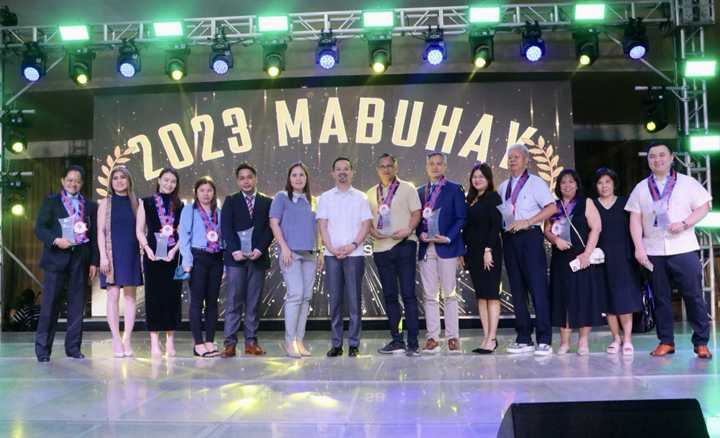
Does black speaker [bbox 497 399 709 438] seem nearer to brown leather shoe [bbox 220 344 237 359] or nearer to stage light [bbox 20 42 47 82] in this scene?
brown leather shoe [bbox 220 344 237 359]

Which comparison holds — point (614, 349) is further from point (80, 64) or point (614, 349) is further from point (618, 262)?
point (80, 64)

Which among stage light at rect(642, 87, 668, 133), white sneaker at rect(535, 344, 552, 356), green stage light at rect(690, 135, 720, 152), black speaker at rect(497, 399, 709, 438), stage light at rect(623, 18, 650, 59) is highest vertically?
stage light at rect(623, 18, 650, 59)

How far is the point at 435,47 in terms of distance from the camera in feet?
21.7

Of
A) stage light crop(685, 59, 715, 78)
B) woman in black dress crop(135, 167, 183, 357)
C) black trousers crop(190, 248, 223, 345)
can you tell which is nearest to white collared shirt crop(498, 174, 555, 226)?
black trousers crop(190, 248, 223, 345)

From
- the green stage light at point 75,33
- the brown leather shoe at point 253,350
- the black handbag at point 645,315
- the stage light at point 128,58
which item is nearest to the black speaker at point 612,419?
the black handbag at point 645,315

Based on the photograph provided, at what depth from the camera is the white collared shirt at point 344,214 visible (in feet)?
14.9

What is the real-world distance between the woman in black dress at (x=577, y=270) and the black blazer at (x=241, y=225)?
2.10m

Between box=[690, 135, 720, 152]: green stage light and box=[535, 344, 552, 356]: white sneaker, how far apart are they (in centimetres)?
337

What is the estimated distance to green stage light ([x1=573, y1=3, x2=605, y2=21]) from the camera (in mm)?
6496

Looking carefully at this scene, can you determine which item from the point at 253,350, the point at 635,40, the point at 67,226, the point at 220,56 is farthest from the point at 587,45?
the point at 67,226

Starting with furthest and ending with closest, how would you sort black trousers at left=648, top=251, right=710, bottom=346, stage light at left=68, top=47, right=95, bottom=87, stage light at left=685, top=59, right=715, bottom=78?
1. stage light at left=68, top=47, right=95, bottom=87
2. stage light at left=685, top=59, right=715, bottom=78
3. black trousers at left=648, top=251, right=710, bottom=346

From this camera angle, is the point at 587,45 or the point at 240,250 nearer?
the point at 240,250

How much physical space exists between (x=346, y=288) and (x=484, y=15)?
11.9 ft

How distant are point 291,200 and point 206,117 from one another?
11.0ft
